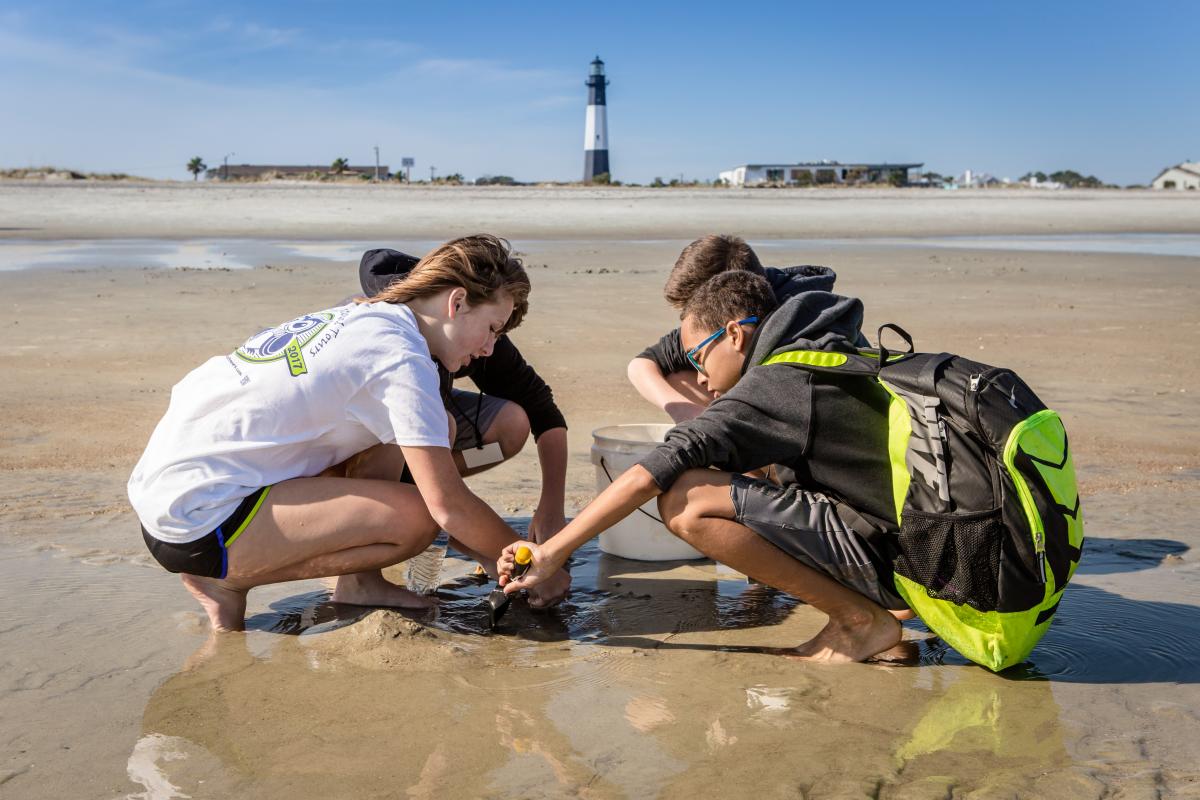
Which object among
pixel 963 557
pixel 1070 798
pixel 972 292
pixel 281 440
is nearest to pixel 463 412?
pixel 281 440

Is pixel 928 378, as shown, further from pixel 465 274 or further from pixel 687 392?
pixel 687 392

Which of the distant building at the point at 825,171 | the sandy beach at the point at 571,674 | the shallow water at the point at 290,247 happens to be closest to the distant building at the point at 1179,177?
the distant building at the point at 825,171

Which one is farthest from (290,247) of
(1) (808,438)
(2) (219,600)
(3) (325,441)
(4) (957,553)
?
(4) (957,553)

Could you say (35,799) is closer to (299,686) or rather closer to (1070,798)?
(299,686)

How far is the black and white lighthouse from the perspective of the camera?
74750mm

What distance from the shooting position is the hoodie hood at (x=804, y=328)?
2.99 meters

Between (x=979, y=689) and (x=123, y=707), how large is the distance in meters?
2.15

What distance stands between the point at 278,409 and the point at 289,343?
0.60ft

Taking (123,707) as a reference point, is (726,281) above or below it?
above

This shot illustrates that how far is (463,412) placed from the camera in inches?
160

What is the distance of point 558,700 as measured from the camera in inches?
112

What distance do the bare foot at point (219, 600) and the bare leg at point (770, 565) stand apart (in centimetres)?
129

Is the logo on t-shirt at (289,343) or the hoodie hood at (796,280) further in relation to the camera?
the hoodie hood at (796,280)

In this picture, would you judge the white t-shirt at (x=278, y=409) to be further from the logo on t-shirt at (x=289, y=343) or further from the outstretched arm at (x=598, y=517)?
the outstretched arm at (x=598, y=517)
